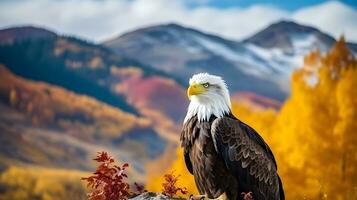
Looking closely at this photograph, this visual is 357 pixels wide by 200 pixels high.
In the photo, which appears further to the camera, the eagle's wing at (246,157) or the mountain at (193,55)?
the mountain at (193,55)

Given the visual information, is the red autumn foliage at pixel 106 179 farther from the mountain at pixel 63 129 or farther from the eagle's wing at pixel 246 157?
the mountain at pixel 63 129

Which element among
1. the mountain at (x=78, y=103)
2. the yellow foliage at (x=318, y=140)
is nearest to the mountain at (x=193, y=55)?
the mountain at (x=78, y=103)

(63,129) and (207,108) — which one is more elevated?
(63,129)

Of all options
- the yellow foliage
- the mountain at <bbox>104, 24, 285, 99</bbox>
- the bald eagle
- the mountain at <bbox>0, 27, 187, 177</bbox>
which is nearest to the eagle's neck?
the bald eagle

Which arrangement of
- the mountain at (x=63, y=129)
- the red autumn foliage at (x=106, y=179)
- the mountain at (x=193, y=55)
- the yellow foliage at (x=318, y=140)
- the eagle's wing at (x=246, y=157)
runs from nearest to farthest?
the red autumn foliage at (x=106, y=179) < the eagle's wing at (x=246, y=157) < the yellow foliage at (x=318, y=140) < the mountain at (x=63, y=129) < the mountain at (x=193, y=55)

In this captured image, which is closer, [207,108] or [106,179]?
[106,179]

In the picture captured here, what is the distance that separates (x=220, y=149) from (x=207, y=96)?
509mm

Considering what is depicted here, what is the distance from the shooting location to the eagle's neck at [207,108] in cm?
562

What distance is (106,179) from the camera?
190 inches

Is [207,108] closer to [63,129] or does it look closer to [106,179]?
[106,179]

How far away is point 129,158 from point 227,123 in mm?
40731

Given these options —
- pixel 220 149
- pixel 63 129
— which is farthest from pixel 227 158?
pixel 63 129

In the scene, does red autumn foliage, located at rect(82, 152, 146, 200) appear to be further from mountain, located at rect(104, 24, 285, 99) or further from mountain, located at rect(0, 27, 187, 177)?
mountain, located at rect(104, 24, 285, 99)

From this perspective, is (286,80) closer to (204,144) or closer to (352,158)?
(352,158)
